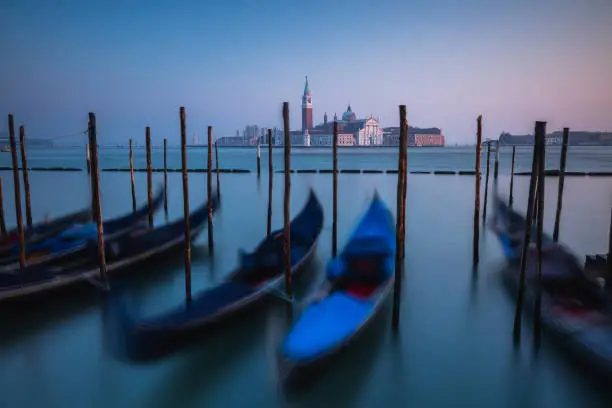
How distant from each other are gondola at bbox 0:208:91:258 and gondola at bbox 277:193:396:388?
460cm

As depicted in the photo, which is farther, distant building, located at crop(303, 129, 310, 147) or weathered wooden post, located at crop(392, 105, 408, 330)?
distant building, located at crop(303, 129, 310, 147)

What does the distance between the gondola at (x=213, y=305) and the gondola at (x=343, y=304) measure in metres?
0.72

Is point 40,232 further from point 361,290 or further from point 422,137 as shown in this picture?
point 422,137

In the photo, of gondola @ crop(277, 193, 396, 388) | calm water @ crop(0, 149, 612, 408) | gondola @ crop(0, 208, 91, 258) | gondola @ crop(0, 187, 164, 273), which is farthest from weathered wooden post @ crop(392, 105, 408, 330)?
gondola @ crop(0, 208, 91, 258)

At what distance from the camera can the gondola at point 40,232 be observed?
Answer: 20.3 ft

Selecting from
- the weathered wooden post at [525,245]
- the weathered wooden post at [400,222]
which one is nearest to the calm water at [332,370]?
the weathered wooden post at [525,245]

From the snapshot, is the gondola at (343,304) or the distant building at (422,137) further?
the distant building at (422,137)

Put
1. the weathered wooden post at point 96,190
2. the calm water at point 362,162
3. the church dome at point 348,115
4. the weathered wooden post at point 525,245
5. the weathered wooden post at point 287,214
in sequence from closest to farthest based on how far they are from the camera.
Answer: the weathered wooden post at point 525,245 → the weathered wooden post at point 287,214 → the weathered wooden post at point 96,190 → the calm water at point 362,162 → the church dome at point 348,115

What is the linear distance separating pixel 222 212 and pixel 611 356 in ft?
34.6

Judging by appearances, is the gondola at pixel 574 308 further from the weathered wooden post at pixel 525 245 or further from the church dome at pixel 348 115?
the church dome at pixel 348 115

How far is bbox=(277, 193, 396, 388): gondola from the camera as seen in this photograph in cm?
328

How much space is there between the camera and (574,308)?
414cm

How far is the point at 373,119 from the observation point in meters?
110

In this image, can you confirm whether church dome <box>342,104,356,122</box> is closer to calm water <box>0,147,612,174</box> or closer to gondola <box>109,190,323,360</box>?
calm water <box>0,147,612,174</box>
